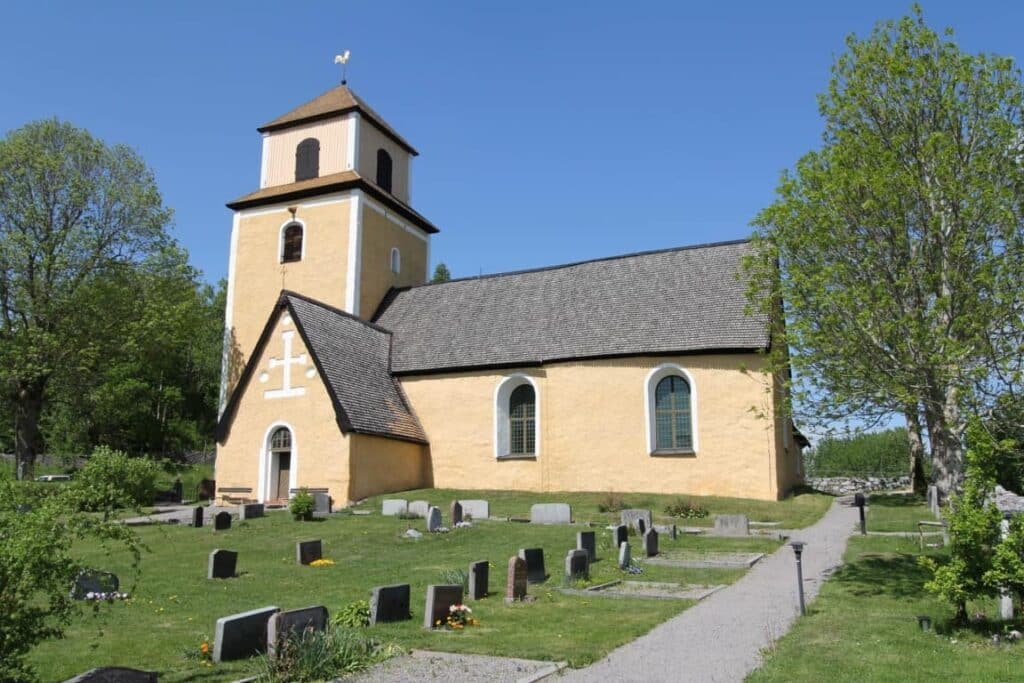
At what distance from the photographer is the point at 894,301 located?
41.5ft

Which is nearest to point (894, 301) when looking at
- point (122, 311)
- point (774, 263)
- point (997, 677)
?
point (774, 263)

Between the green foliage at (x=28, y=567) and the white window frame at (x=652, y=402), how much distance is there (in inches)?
854

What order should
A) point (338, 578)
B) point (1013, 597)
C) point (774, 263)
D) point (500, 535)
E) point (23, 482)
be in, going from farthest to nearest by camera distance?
1. point (500, 535)
2. point (774, 263)
3. point (338, 578)
4. point (1013, 597)
5. point (23, 482)

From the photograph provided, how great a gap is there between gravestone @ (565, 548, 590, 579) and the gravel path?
7.84ft

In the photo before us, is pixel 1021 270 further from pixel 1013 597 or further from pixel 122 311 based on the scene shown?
pixel 122 311

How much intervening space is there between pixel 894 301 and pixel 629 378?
15.3 meters

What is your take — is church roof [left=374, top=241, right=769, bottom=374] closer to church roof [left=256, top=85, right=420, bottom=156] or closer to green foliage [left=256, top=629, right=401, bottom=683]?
church roof [left=256, top=85, right=420, bottom=156]

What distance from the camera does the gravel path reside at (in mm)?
8172

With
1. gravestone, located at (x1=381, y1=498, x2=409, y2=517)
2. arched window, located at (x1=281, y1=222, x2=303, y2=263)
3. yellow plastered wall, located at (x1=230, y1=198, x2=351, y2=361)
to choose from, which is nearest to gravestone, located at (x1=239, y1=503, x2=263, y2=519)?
gravestone, located at (x1=381, y1=498, x2=409, y2=517)

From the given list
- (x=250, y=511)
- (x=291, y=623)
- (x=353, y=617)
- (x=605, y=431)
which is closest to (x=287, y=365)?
(x=250, y=511)

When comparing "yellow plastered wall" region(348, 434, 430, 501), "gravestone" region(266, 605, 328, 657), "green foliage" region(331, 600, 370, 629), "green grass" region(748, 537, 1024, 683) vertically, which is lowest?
"green grass" region(748, 537, 1024, 683)

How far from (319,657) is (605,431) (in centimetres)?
2010

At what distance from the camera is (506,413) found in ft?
98.2

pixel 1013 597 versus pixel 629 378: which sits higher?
pixel 629 378
